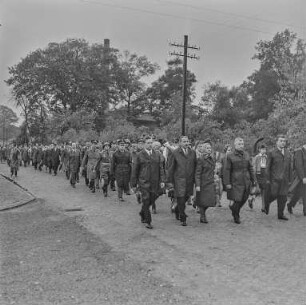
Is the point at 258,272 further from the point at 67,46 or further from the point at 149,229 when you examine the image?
the point at 67,46

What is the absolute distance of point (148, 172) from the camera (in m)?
9.58

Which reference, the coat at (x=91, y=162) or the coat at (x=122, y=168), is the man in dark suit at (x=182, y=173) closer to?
the coat at (x=122, y=168)

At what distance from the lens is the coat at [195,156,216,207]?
31.3 feet

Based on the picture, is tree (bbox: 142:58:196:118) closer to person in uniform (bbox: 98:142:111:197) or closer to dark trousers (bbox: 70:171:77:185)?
dark trousers (bbox: 70:171:77:185)

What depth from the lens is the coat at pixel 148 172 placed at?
9.55 metres

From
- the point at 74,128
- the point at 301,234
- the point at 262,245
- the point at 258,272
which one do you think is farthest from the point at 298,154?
the point at 74,128

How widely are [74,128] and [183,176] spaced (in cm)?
4135

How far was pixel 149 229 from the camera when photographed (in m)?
9.05

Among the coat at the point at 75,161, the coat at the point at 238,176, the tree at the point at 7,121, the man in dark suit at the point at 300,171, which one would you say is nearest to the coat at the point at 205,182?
the coat at the point at 238,176

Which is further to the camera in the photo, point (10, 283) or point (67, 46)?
point (67, 46)

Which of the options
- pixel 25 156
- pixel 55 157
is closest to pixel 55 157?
pixel 55 157

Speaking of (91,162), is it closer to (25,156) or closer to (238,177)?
(238,177)

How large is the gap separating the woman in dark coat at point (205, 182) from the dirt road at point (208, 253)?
43 cm

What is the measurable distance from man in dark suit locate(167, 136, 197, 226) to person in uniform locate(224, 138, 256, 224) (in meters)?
0.71
